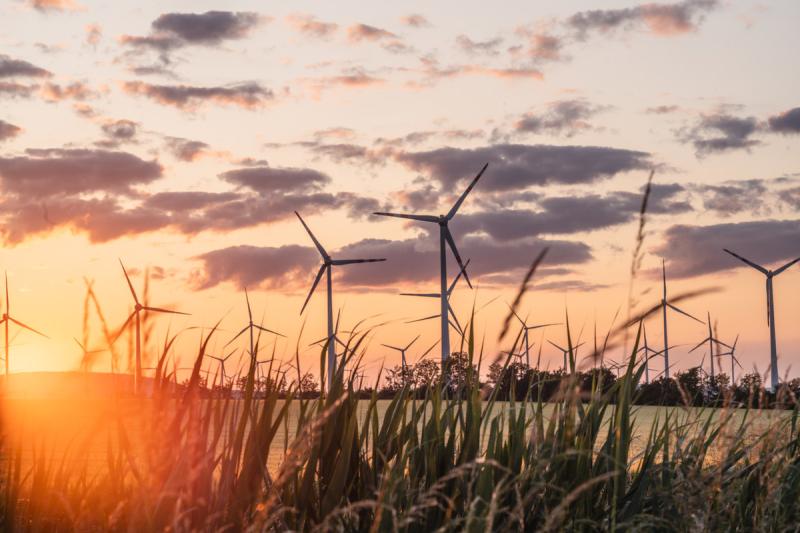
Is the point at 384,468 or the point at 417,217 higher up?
the point at 417,217

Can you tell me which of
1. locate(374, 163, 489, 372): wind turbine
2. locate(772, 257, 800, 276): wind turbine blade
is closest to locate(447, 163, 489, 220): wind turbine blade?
locate(374, 163, 489, 372): wind turbine

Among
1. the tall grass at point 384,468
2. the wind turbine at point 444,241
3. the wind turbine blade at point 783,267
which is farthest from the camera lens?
the wind turbine blade at point 783,267

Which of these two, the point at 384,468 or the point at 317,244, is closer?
the point at 384,468

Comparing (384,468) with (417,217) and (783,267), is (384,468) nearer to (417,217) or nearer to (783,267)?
(417,217)

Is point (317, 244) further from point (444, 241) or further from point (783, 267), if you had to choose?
point (783, 267)

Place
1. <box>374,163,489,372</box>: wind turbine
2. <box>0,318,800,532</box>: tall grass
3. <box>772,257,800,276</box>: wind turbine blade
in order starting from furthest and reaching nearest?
<box>772,257,800,276</box>: wind turbine blade → <box>374,163,489,372</box>: wind turbine → <box>0,318,800,532</box>: tall grass

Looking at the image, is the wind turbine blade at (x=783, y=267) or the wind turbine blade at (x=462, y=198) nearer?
the wind turbine blade at (x=462, y=198)

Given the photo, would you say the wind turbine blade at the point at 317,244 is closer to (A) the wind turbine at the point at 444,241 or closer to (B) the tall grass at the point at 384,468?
(A) the wind turbine at the point at 444,241

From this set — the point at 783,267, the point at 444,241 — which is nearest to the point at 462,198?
the point at 444,241

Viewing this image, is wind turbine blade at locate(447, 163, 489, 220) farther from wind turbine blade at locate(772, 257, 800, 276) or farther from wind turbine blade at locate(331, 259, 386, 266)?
wind turbine blade at locate(772, 257, 800, 276)

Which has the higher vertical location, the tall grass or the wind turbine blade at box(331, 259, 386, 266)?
the wind turbine blade at box(331, 259, 386, 266)

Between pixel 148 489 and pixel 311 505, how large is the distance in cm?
141

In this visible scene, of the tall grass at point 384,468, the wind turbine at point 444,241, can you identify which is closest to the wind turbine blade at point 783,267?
the wind turbine at point 444,241

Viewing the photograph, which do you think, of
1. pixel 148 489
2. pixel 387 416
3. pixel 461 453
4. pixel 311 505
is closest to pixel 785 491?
pixel 461 453
